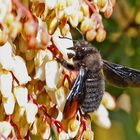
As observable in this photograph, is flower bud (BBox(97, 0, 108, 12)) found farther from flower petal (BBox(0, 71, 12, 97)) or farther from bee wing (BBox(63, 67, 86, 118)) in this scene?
flower petal (BBox(0, 71, 12, 97))

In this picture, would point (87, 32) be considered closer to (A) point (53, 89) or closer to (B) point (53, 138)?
(A) point (53, 89)

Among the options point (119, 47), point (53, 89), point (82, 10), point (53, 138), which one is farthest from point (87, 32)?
point (119, 47)

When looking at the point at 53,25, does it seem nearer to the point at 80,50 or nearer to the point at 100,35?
the point at 100,35

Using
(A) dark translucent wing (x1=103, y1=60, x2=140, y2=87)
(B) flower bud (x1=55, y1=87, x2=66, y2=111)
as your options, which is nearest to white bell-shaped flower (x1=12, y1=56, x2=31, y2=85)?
(B) flower bud (x1=55, y1=87, x2=66, y2=111)

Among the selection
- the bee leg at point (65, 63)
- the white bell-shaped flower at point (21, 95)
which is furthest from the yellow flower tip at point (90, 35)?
the white bell-shaped flower at point (21, 95)

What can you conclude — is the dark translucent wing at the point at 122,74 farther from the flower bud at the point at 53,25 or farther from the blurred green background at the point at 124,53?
the blurred green background at the point at 124,53
